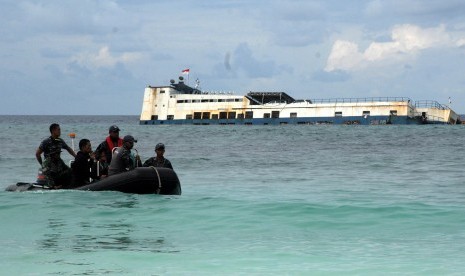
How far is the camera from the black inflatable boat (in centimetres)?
1712

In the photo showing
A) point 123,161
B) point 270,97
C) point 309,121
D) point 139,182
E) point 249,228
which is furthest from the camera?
point 270,97

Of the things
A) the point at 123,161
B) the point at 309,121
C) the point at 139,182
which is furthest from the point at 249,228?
the point at 309,121

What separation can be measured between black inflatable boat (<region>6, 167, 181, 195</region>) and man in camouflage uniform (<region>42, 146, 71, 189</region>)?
281 millimetres

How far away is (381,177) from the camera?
25.8 metres

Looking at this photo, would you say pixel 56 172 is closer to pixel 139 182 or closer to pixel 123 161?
pixel 123 161

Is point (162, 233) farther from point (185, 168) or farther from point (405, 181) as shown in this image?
point (185, 168)

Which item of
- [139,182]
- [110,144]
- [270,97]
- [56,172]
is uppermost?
[270,97]

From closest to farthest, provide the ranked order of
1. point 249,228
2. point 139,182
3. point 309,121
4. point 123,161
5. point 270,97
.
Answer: point 249,228
point 123,161
point 139,182
point 309,121
point 270,97

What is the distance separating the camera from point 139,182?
1727cm

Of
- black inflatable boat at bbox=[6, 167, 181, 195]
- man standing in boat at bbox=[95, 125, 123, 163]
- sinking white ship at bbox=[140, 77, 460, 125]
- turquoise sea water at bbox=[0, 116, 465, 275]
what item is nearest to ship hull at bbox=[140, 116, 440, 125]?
sinking white ship at bbox=[140, 77, 460, 125]

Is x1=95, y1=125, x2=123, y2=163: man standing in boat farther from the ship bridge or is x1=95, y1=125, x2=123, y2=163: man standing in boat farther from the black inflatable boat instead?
the ship bridge

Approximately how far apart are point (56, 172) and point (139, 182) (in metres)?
1.94

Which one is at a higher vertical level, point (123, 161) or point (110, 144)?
point (110, 144)

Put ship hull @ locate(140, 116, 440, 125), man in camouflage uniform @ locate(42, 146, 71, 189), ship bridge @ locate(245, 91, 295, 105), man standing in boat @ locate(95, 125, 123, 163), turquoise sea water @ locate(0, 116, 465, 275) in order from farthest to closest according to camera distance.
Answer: ship bridge @ locate(245, 91, 295, 105)
ship hull @ locate(140, 116, 440, 125)
man in camouflage uniform @ locate(42, 146, 71, 189)
man standing in boat @ locate(95, 125, 123, 163)
turquoise sea water @ locate(0, 116, 465, 275)
